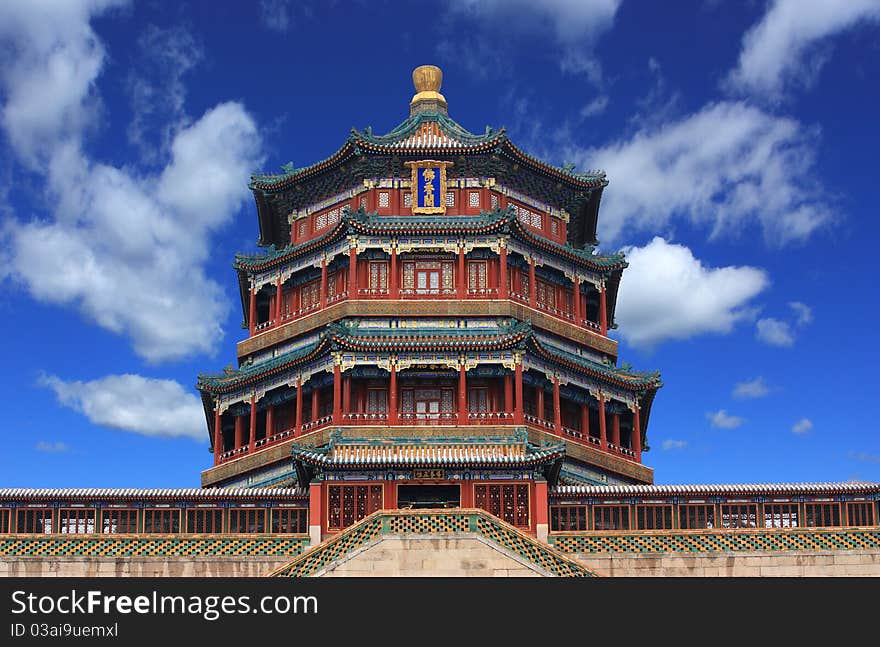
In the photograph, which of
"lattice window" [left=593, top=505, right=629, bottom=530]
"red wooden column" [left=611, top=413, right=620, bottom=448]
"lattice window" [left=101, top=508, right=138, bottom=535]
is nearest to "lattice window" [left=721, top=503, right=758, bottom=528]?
"lattice window" [left=593, top=505, right=629, bottom=530]

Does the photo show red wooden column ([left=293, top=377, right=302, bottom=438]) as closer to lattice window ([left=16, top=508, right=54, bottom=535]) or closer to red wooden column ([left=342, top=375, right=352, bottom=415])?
red wooden column ([left=342, top=375, right=352, bottom=415])

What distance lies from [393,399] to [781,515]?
1355 cm

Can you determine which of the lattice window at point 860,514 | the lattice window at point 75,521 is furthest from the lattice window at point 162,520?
the lattice window at point 860,514

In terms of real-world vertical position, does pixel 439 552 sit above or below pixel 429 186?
below

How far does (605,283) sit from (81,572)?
78.7 ft

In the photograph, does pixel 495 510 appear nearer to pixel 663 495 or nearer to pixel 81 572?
pixel 663 495

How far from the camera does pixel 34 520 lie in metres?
42.5

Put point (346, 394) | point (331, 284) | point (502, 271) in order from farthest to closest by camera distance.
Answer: point (331, 284) → point (502, 271) → point (346, 394)

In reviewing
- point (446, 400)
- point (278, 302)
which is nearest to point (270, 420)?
point (278, 302)

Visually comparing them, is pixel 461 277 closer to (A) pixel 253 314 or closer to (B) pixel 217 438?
(A) pixel 253 314

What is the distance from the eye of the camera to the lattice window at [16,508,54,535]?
4247 centimetres

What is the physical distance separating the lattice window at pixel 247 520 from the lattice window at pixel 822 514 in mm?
17624

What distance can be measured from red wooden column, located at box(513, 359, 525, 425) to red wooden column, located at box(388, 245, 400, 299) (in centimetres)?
570
